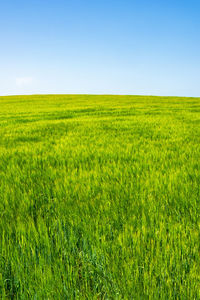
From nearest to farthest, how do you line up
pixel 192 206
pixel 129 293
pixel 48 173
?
pixel 129 293 → pixel 192 206 → pixel 48 173

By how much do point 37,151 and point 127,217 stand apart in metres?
2.82

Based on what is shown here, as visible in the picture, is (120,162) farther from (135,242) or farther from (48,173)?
(135,242)

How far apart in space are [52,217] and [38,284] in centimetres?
74

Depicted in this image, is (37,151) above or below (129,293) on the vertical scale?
above

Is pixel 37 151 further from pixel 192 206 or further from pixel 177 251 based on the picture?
pixel 177 251

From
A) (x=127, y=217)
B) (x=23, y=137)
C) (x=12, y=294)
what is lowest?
(x=12, y=294)

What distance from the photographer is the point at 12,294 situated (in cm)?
108

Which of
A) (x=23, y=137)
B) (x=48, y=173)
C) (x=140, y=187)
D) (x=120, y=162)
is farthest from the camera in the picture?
(x=23, y=137)

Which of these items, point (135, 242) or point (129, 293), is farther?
point (135, 242)

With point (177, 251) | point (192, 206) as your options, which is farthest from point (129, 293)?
point (192, 206)

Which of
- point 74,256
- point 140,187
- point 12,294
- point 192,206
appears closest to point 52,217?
point 74,256

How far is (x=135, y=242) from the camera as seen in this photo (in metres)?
1.27

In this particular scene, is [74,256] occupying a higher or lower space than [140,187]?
lower

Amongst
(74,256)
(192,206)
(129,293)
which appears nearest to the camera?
(129,293)
